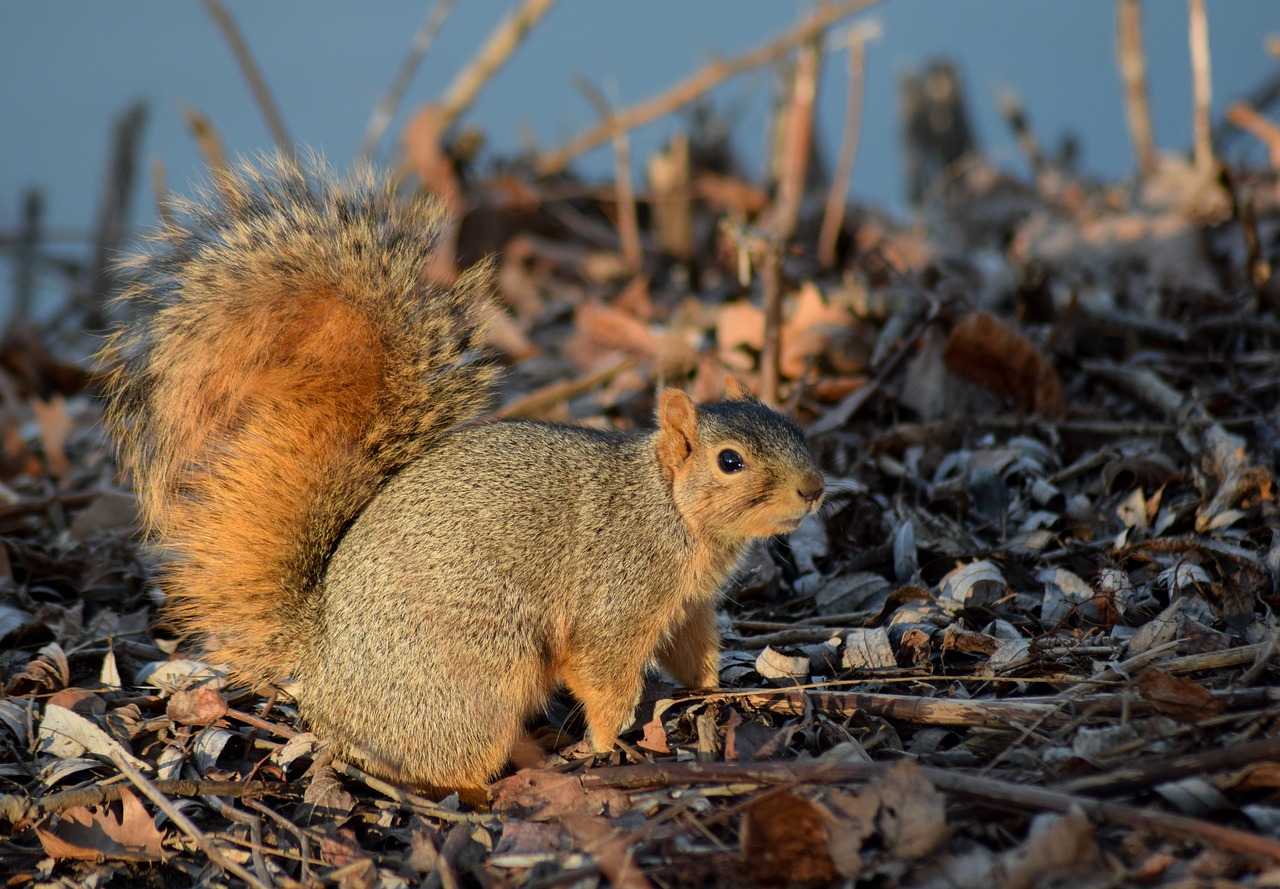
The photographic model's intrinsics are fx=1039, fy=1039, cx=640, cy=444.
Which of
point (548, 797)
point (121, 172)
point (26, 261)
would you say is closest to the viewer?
point (548, 797)

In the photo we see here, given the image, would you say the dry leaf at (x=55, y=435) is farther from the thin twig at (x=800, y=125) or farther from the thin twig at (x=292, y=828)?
the thin twig at (x=800, y=125)

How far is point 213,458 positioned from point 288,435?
0.23m

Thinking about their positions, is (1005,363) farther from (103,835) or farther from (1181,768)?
(103,835)

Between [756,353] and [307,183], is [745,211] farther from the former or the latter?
[307,183]

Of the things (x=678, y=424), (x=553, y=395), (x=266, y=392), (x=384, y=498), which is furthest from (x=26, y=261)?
(x=678, y=424)

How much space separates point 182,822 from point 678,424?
5.24ft

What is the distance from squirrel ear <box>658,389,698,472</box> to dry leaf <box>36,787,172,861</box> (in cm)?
160

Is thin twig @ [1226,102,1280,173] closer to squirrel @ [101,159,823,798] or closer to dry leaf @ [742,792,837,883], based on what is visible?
squirrel @ [101,159,823,798]

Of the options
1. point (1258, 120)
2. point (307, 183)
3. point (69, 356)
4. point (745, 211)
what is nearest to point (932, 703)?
point (307, 183)

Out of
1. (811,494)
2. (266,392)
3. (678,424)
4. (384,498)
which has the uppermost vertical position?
(266,392)

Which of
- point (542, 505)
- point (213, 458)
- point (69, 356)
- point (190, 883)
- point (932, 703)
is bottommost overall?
point (190, 883)

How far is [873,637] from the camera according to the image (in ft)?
9.52

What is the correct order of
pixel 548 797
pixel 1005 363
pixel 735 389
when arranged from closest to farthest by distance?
pixel 548 797 < pixel 735 389 < pixel 1005 363

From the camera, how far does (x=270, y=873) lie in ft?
7.57
